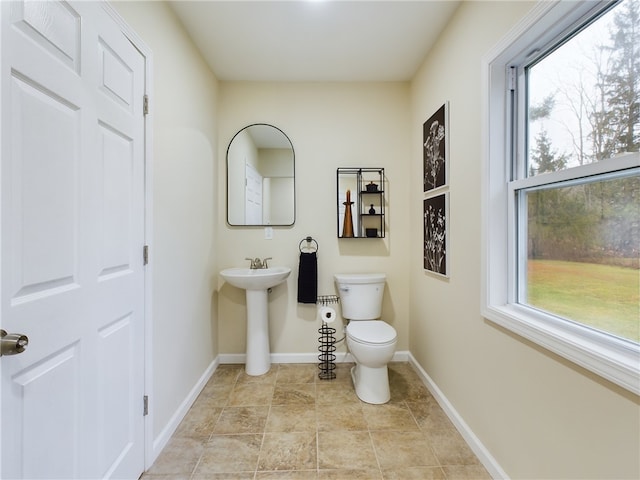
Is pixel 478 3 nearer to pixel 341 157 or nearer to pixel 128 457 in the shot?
pixel 341 157

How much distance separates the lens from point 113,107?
1177 millimetres

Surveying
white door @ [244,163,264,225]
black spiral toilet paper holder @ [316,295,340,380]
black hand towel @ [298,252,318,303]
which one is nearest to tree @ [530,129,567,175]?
black hand towel @ [298,252,318,303]

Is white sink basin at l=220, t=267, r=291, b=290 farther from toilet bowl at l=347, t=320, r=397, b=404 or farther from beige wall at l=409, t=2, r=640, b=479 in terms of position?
beige wall at l=409, t=2, r=640, b=479

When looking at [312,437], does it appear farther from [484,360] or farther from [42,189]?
[42,189]

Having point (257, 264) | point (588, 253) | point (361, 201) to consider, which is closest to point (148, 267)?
point (257, 264)

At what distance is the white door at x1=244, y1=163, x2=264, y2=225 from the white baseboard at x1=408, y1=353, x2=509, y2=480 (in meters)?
Result: 1.86

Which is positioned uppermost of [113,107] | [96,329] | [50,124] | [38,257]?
[113,107]

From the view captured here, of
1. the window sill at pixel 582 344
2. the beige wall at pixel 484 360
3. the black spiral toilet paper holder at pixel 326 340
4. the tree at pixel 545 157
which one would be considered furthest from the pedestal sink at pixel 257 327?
the tree at pixel 545 157

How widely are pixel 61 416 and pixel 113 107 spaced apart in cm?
113

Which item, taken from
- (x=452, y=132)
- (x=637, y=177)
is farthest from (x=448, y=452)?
(x=452, y=132)

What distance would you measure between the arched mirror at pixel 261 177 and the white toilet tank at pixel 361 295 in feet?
2.42

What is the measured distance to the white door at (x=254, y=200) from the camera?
2.58m

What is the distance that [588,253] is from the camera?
1.04m

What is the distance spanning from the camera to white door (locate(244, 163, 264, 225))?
2582mm
